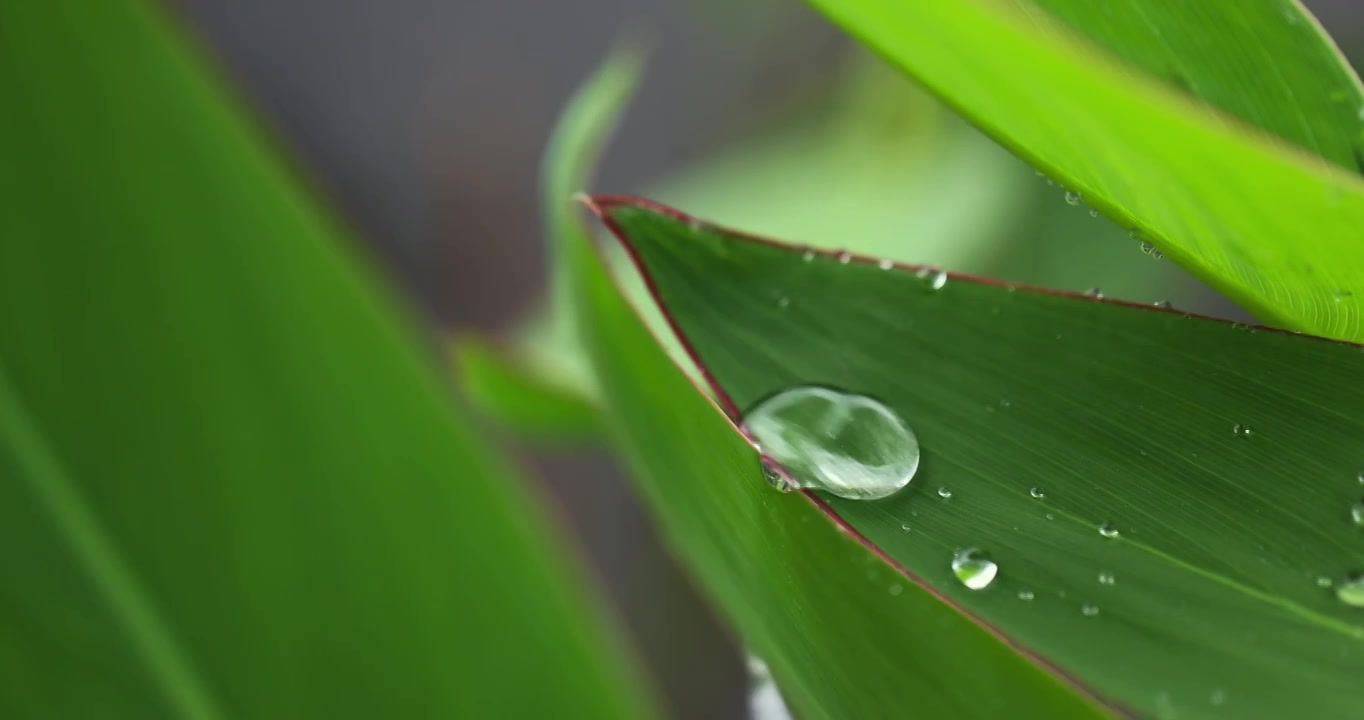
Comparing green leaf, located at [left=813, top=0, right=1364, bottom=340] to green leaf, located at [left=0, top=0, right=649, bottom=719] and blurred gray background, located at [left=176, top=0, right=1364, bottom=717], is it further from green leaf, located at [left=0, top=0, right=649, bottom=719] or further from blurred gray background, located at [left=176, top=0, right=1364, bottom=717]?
blurred gray background, located at [left=176, top=0, right=1364, bottom=717]

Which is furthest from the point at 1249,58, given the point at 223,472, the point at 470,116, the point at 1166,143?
the point at 470,116

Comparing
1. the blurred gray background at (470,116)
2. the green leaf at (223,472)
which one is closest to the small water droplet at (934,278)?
the green leaf at (223,472)

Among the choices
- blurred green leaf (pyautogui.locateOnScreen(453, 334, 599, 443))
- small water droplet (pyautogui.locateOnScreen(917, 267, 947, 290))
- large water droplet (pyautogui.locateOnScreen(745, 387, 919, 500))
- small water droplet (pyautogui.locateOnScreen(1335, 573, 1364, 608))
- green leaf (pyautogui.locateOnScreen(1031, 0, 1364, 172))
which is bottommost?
small water droplet (pyautogui.locateOnScreen(1335, 573, 1364, 608))

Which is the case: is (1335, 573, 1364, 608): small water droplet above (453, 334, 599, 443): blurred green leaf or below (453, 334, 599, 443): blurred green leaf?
below

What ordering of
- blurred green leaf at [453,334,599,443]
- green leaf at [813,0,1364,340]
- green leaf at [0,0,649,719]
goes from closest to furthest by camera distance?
green leaf at [813,0,1364,340] < green leaf at [0,0,649,719] < blurred green leaf at [453,334,599,443]

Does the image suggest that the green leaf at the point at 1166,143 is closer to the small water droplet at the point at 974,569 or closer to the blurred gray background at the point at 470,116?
the small water droplet at the point at 974,569

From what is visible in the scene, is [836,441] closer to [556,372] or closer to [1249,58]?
[1249,58]

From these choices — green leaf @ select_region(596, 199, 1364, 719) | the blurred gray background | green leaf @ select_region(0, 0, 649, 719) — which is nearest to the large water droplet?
green leaf @ select_region(596, 199, 1364, 719)

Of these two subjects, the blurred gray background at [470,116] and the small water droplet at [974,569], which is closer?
the small water droplet at [974,569]
